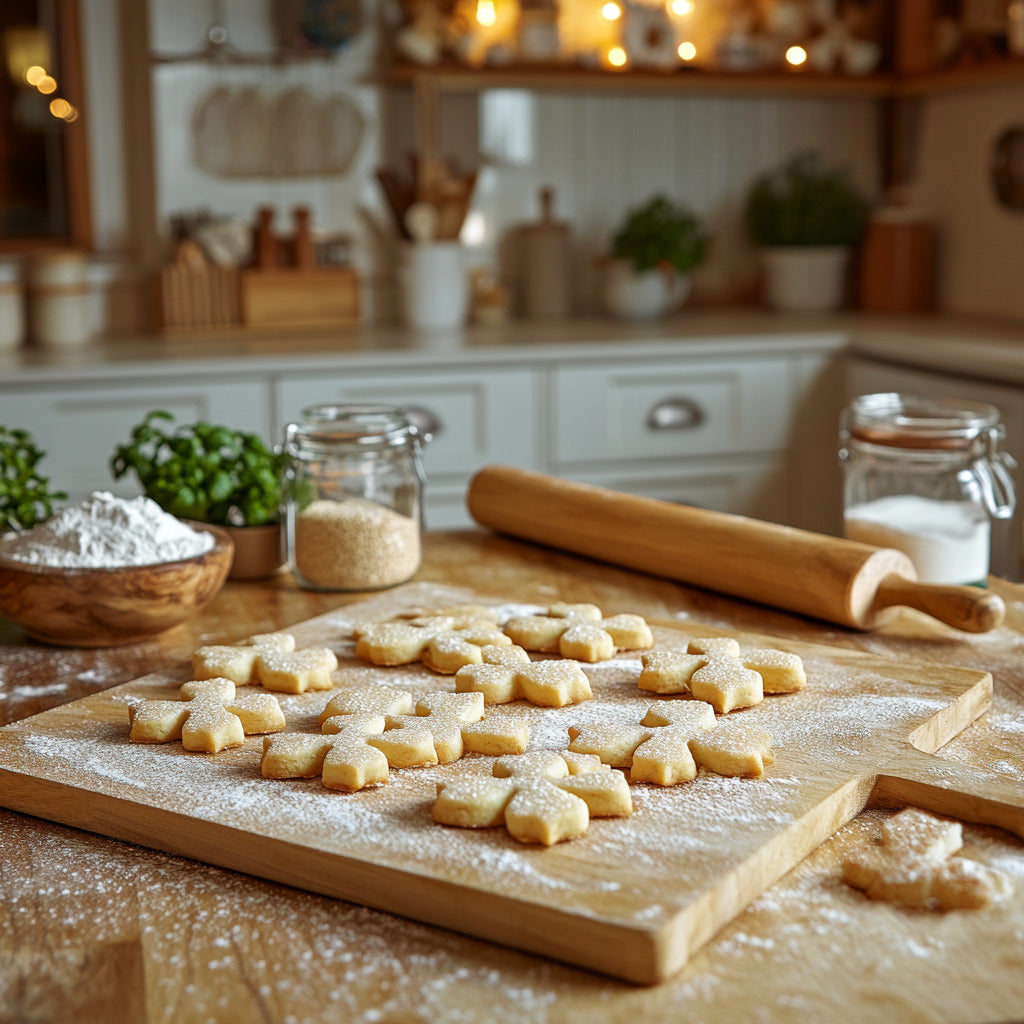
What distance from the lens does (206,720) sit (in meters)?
0.85

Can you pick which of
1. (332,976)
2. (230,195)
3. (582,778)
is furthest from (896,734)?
(230,195)

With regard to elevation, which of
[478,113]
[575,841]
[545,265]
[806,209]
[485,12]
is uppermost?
[485,12]

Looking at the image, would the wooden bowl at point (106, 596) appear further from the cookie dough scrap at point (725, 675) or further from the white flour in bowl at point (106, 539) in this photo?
the cookie dough scrap at point (725, 675)

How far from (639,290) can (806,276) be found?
0.46 m

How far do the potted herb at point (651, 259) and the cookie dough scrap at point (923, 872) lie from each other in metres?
2.47

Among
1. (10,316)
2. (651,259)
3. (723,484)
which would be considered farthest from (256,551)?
(651,259)

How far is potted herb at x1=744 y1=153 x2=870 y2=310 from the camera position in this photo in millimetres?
3232

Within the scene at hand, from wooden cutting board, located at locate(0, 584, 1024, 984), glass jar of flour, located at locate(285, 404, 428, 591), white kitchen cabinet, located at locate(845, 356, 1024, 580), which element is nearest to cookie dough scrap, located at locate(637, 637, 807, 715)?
wooden cutting board, located at locate(0, 584, 1024, 984)

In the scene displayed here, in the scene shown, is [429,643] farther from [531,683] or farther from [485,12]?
[485,12]

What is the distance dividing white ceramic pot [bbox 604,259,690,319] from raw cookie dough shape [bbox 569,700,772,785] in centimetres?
237

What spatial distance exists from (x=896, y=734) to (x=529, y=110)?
2.62 meters

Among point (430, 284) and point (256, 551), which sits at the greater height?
point (430, 284)

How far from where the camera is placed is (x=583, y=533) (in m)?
1.35

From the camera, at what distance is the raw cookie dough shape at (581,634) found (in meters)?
1.00
